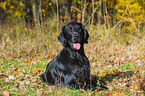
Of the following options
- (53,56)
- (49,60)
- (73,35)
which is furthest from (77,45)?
(53,56)

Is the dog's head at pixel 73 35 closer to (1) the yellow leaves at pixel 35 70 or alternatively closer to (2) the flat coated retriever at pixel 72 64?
(2) the flat coated retriever at pixel 72 64

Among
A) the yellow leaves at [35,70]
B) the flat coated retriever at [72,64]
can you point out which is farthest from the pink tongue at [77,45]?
the yellow leaves at [35,70]

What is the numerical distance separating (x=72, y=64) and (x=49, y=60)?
1970 mm

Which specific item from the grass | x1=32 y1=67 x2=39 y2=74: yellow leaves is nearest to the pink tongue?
the grass

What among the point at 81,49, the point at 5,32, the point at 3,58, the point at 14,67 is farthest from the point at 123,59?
the point at 5,32

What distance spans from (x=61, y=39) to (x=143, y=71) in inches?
71.6

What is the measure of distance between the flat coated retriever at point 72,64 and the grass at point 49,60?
18cm

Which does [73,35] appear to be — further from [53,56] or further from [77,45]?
[53,56]

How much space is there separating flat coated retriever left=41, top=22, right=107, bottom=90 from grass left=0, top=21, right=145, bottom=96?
7.1 inches

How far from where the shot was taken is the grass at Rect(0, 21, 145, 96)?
3.29m

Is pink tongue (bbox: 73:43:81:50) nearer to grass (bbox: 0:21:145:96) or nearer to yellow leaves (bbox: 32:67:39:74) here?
grass (bbox: 0:21:145:96)

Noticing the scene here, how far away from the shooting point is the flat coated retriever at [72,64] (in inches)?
124

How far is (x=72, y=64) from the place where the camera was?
126 inches

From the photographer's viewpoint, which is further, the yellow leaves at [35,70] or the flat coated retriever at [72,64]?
the yellow leaves at [35,70]
